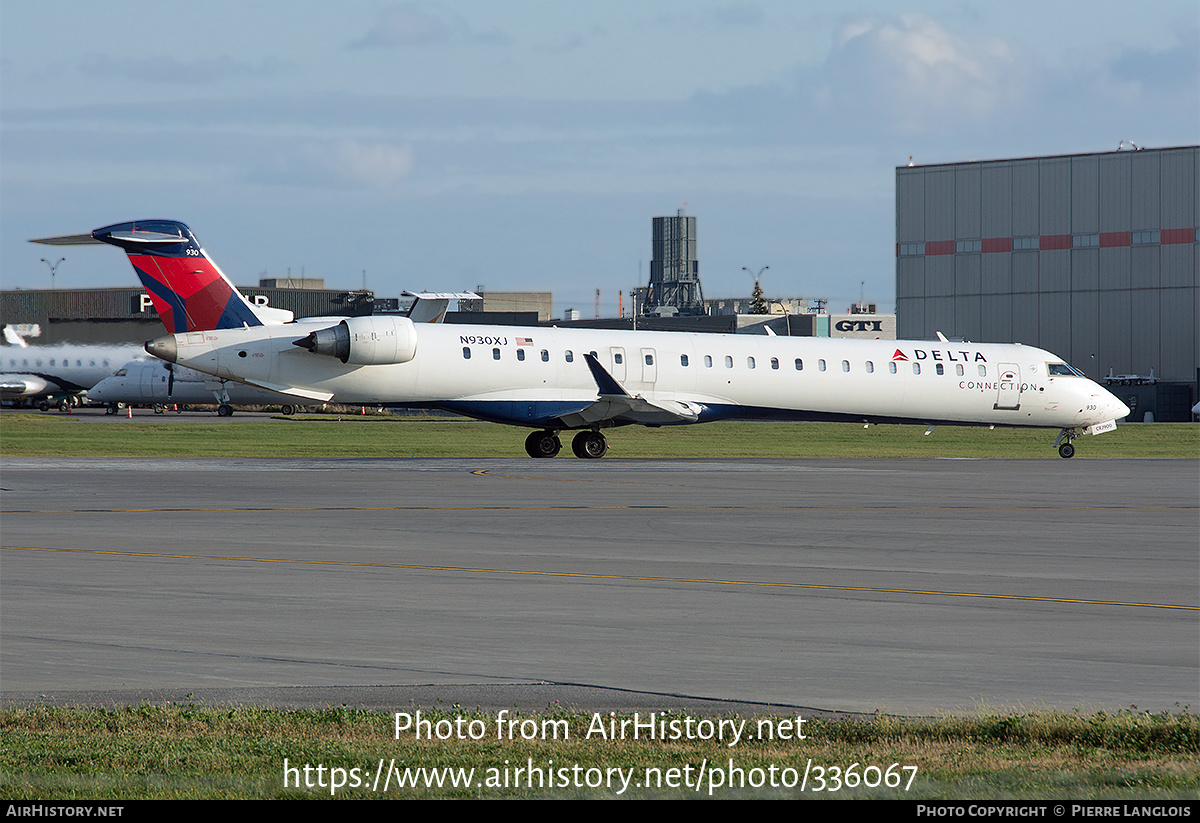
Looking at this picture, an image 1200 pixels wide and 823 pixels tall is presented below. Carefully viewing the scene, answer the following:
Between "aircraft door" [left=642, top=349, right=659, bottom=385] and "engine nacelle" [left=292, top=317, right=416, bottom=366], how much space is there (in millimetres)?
5863

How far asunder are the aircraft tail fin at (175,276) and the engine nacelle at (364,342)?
2169 mm

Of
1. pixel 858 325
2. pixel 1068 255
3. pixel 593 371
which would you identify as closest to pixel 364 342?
pixel 593 371

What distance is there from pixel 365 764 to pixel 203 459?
29245mm

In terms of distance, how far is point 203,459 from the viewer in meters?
34.5

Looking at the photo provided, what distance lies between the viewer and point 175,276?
3256 cm

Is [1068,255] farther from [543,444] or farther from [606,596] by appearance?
[606,596]

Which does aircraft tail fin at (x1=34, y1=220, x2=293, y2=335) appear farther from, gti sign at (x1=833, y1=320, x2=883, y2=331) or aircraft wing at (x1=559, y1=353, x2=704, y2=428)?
gti sign at (x1=833, y1=320, x2=883, y2=331)

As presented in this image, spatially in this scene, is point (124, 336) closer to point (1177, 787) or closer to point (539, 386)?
point (539, 386)

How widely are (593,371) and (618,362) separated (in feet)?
3.76

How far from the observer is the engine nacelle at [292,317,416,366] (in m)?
32.0

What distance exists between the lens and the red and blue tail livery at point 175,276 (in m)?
32.5

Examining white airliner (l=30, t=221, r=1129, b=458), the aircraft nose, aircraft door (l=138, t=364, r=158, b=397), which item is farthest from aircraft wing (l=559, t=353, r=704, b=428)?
aircraft door (l=138, t=364, r=158, b=397)

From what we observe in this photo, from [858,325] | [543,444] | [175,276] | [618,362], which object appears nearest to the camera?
[175,276]
